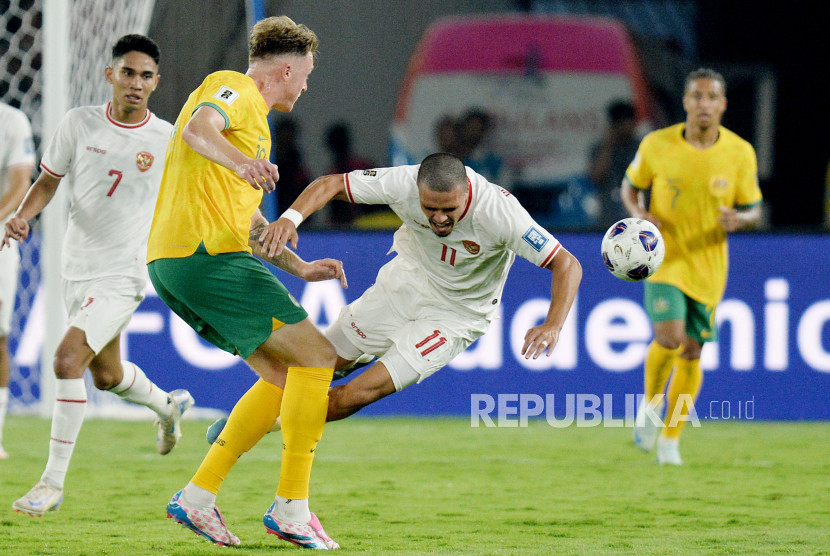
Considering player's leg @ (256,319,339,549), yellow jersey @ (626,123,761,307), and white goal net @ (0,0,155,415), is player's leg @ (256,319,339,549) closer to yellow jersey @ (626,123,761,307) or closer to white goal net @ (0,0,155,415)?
yellow jersey @ (626,123,761,307)

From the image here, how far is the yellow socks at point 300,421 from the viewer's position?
4707 mm

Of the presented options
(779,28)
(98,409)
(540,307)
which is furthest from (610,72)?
(98,409)

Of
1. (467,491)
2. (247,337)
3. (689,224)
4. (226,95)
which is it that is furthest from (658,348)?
(226,95)

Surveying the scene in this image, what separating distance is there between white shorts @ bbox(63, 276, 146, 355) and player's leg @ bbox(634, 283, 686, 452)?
3.01 m

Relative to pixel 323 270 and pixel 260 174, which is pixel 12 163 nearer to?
pixel 323 270

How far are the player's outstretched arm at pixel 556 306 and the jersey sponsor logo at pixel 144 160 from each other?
7.10 ft

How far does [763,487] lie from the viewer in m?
6.26

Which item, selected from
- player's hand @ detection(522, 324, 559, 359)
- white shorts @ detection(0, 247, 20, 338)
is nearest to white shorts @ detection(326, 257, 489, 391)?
player's hand @ detection(522, 324, 559, 359)

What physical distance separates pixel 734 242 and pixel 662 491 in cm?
331

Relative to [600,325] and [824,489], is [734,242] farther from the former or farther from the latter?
[824,489]

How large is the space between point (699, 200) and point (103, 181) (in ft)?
11.5

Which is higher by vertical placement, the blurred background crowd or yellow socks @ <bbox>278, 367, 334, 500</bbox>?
the blurred background crowd

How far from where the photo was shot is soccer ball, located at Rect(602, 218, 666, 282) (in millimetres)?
5543

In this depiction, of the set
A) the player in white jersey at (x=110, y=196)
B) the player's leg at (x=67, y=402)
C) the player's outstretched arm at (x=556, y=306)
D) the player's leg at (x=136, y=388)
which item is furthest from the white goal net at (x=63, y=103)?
the player's outstretched arm at (x=556, y=306)
